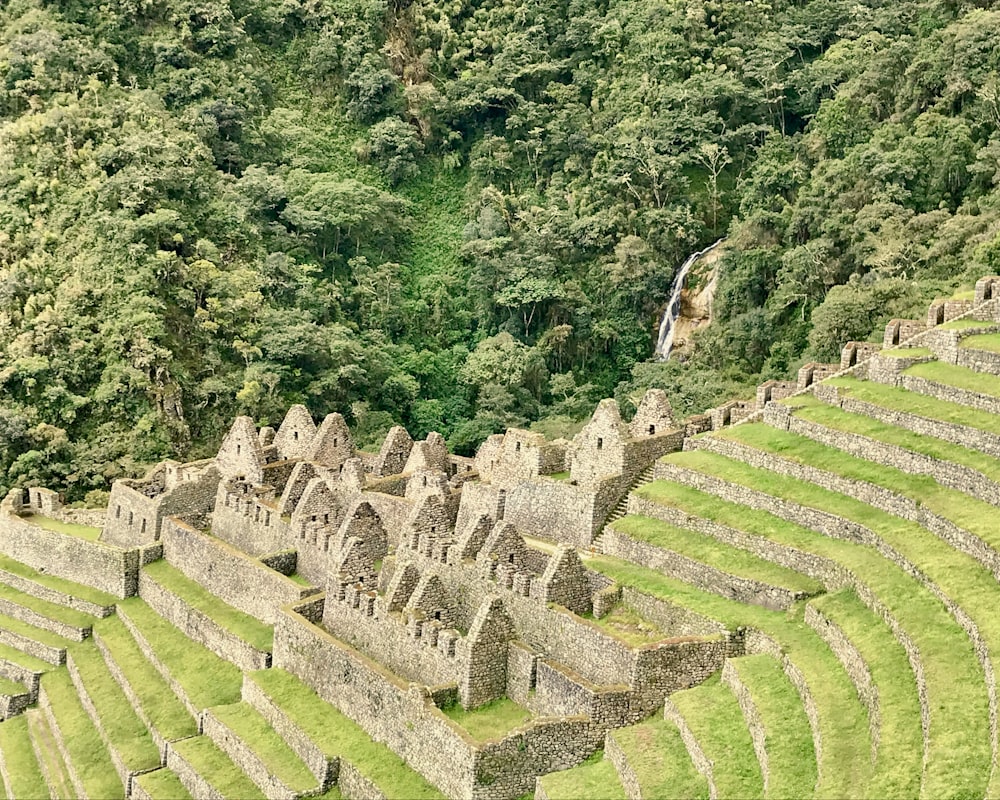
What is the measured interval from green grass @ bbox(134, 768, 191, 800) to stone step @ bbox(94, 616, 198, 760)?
74 cm

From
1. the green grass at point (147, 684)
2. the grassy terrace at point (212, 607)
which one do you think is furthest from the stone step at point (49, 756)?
the grassy terrace at point (212, 607)

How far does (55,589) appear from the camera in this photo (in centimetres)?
3962

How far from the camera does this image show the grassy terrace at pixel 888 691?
61.4 feet

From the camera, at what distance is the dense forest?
52.7 metres

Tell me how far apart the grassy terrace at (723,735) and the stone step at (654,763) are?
1.21 ft

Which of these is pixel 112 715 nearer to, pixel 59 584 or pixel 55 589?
pixel 55 589

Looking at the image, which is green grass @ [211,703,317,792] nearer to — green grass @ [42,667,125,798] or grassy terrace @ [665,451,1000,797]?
green grass @ [42,667,125,798]

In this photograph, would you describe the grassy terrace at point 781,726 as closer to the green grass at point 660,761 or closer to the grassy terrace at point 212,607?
the green grass at point 660,761

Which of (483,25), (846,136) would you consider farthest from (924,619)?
(483,25)

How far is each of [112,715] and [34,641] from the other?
564cm

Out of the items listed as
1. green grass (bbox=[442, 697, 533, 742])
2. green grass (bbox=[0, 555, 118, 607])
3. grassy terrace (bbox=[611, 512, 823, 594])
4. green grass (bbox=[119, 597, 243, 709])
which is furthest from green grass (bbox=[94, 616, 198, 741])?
grassy terrace (bbox=[611, 512, 823, 594])

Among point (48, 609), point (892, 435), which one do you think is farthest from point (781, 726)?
point (48, 609)

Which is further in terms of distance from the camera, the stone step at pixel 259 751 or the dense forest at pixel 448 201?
the dense forest at pixel 448 201

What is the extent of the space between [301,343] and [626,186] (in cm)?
1833
